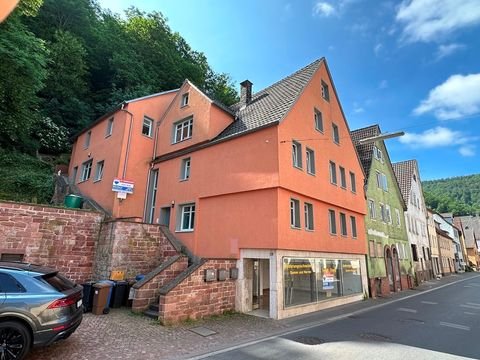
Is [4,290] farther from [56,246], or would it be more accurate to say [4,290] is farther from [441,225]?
[441,225]

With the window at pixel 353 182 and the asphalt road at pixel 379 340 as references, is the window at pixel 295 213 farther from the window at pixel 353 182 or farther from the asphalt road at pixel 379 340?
the window at pixel 353 182

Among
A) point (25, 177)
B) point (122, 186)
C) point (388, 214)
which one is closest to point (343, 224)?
point (388, 214)

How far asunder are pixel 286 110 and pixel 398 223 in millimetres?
20981

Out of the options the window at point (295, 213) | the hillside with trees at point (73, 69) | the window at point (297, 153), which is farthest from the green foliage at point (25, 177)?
the window at point (297, 153)

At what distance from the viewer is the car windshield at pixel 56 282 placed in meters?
6.41

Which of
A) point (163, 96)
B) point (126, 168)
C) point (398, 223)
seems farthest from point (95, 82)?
point (398, 223)

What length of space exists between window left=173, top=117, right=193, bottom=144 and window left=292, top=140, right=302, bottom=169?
7.16m

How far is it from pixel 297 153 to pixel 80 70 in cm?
2434

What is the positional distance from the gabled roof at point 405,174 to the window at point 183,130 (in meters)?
26.6

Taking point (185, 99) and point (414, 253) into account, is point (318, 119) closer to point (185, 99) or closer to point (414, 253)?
point (185, 99)

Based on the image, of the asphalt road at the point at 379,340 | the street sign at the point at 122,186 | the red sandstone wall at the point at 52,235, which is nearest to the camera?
the asphalt road at the point at 379,340

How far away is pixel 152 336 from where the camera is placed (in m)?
8.48

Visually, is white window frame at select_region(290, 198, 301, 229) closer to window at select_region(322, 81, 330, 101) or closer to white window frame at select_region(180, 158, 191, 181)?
white window frame at select_region(180, 158, 191, 181)

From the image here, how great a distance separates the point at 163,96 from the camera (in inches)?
858
